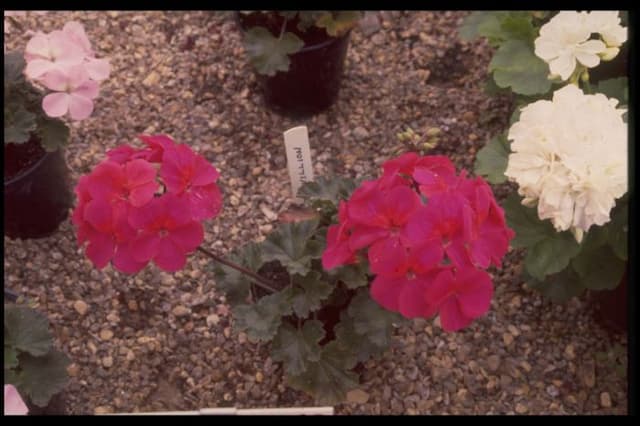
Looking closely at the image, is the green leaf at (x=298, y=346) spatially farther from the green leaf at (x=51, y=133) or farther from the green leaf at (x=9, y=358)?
the green leaf at (x=51, y=133)

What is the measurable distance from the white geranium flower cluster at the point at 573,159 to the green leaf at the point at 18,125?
4.14ft

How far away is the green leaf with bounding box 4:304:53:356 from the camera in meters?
1.84

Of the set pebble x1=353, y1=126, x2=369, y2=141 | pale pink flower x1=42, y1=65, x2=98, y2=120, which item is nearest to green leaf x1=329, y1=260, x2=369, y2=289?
pale pink flower x1=42, y1=65, x2=98, y2=120

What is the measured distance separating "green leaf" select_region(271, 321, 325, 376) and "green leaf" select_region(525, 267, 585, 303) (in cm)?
72

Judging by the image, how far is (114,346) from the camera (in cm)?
235

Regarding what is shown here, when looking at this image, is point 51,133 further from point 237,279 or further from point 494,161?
point 494,161

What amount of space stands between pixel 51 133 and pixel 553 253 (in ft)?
4.60

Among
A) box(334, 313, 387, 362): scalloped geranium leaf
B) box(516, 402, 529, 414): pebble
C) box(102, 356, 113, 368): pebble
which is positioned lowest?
box(102, 356, 113, 368): pebble

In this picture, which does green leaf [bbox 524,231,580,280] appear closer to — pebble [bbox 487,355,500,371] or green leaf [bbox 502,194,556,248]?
green leaf [bbox 502,194,556,248]

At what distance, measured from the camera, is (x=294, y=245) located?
1.88 meters

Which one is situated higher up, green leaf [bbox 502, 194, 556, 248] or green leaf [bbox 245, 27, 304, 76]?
green leaf [bbox 245, 27, 304, 76]

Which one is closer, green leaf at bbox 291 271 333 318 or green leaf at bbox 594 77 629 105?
green leaf at bbox 291 271 333 318
